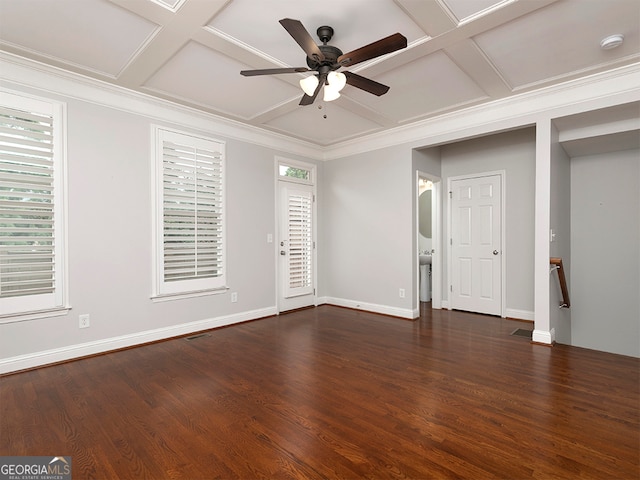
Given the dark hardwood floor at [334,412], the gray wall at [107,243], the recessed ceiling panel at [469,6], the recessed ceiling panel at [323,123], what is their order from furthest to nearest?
the recessed ceiling panel at [323,123], the gray wall at [107,243], the recessed ceiling panel at [469,6], the dark hardwood floor at [334,412]

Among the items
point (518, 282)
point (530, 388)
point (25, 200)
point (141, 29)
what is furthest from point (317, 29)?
point (518, 282)

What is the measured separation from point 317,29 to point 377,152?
281cm

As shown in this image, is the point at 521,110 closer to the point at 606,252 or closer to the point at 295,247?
the point at 606,252

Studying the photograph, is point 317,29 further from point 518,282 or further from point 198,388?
point 518,282

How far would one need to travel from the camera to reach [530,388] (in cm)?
259

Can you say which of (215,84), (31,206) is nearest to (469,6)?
(215,84)

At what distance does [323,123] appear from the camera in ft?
15.2

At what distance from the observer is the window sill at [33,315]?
292cm

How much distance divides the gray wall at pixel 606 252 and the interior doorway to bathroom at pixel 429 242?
181 cm

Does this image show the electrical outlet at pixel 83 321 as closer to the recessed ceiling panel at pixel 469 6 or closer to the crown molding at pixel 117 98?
the crown molding at pixel 117 98

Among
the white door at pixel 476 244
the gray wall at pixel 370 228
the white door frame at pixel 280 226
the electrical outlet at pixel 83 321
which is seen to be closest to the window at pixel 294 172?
the white door frame at pixel 280 226

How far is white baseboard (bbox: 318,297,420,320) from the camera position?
483 cm

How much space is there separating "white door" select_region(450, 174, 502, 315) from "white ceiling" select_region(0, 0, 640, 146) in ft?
5.53

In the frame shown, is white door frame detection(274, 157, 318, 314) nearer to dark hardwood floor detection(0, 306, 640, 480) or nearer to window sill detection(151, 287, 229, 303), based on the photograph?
window sill detection(151, 287, 229, 303)
